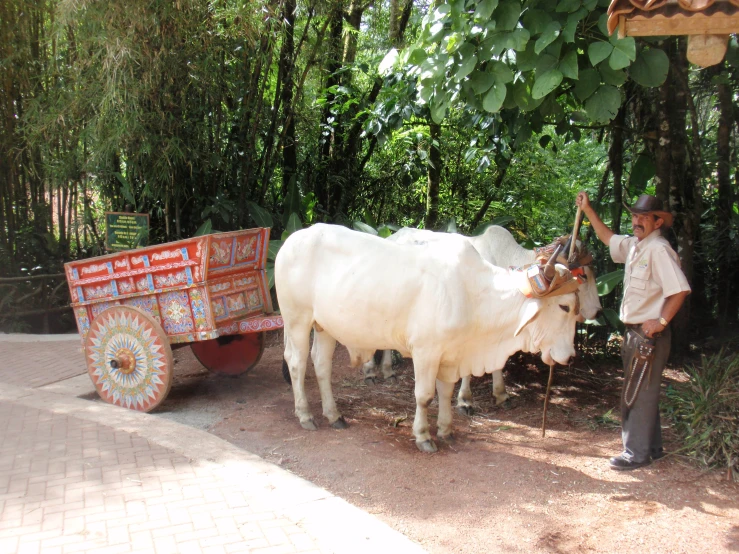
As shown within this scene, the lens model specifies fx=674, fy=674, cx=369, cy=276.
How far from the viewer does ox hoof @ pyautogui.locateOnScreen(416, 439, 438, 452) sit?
14.9 ft

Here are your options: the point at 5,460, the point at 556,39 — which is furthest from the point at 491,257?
the point at 5,460

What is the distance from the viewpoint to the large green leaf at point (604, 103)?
382cm

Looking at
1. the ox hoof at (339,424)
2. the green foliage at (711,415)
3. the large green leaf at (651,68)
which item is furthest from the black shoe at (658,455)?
the large green leaf at (651,68)

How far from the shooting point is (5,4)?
8.07 meters

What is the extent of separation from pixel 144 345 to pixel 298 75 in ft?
14.4

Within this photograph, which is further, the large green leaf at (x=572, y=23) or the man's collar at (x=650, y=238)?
the man's collar at (x=650, y=238)

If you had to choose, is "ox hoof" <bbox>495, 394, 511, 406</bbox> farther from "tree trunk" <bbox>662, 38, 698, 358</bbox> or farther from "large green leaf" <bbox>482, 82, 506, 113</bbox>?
"large green leaf" <bbox>482, 82, 506, 113</bbox>

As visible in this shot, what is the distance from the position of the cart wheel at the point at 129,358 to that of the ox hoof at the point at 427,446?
1.96 m

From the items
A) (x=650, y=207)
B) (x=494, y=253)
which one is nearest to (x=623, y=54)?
(x=650, y=207)

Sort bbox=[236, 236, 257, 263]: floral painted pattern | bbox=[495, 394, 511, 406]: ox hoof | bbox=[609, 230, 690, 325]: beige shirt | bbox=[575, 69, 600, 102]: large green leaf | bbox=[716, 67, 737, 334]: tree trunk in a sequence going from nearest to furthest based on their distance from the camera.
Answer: bbox=[575, 69, 600, 102]: large green leaf, bbox=[609, 230, 690, 325]: beige shirt, bbox=[236, 236, 257, 263]: floral painted pattern, bbox=[495, 394, 511, 406]: ox hoof, bbox=[716, 67, 737, 334]: tree trunk

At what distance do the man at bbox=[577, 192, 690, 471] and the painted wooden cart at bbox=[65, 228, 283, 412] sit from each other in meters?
2.60

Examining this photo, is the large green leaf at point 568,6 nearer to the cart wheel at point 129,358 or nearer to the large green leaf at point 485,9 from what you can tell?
the large green leaf at point 485,9

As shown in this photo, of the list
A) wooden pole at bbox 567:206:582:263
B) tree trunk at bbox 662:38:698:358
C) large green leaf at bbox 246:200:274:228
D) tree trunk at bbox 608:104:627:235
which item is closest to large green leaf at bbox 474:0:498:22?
wooden pole at bbox 567:206:582:263

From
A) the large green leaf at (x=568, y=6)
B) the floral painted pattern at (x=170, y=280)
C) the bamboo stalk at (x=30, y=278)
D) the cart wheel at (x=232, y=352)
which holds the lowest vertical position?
the cart wheel at (x=232, y=352)
